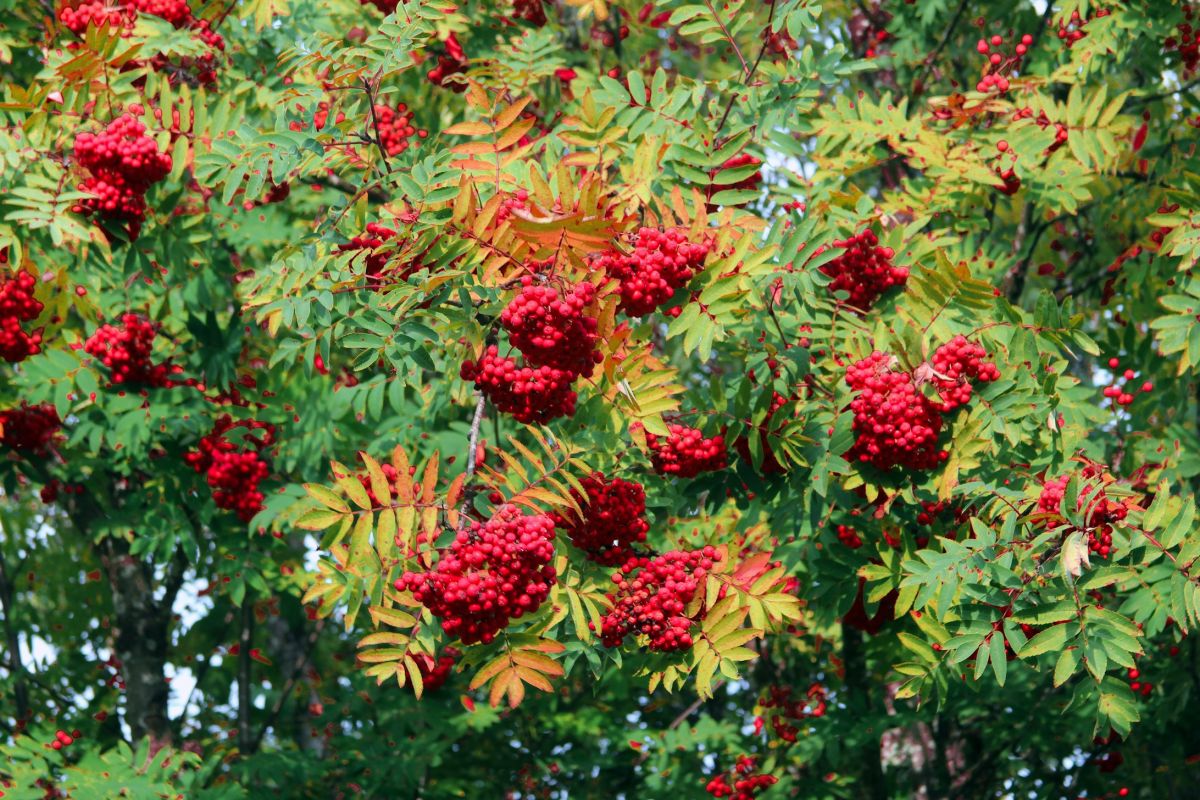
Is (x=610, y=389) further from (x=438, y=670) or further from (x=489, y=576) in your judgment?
(x=438, y=670)

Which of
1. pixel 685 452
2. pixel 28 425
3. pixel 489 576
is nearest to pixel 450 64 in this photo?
pixel 28 425

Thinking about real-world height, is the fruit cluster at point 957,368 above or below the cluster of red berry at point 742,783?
above

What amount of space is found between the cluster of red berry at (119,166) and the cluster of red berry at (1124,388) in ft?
13.2

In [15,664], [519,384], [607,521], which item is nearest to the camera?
[519,384]

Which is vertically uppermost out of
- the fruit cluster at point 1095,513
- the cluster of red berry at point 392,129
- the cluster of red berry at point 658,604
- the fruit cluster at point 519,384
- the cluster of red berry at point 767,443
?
the cluster of red berry at point 392,129

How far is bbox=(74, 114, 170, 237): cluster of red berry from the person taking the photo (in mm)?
5812

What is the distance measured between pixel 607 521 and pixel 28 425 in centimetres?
396

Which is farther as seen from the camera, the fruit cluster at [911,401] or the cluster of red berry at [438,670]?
the cluster of red berry at [438,670]

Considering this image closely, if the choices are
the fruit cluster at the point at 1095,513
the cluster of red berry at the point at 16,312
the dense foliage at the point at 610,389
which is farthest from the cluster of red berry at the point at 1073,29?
the cluster of red berry at the point at 16,312

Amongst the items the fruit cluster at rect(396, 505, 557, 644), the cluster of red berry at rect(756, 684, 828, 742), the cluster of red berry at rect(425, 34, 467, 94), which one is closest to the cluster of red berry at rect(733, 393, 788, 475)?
the fruit cluster at rect(396, 505, 557, 644)

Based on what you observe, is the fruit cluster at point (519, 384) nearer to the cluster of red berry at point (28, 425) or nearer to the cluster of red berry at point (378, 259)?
the cluster of red berry at point (378, 259)

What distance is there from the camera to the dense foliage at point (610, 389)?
15.6 ft

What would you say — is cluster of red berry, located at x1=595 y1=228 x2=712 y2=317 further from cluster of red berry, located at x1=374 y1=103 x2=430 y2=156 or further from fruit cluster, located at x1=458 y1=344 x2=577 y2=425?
cluster of red berry, located at x1=374 y1=103 x2=430 y2=156

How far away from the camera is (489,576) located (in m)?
4.21
